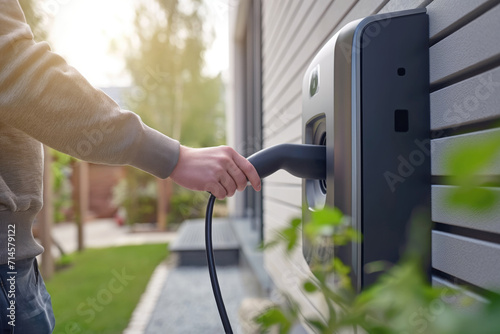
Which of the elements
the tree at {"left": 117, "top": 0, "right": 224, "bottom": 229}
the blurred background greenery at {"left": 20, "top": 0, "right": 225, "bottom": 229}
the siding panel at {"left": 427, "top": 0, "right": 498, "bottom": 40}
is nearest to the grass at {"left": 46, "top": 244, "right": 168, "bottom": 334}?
the siding panel at {"left": 427, "top": 0, "right": 498, "bottom": 40}

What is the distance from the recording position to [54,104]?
2.47 feet

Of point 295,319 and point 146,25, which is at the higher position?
point 146,25

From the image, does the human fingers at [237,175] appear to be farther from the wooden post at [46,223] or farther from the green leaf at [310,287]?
the wooden post at [46,223]

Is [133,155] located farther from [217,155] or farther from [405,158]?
[405,158]

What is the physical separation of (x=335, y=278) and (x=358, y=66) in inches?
16.3

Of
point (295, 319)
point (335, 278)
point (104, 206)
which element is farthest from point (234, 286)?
point (104, 206)

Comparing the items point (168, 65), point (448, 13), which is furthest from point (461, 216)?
point (168, 65)

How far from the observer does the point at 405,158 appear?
0.76 meters

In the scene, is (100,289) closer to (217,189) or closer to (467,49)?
(217,189)

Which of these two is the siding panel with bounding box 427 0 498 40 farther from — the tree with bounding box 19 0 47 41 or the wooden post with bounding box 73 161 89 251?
the wooden post with bounding box 73 161 89 251

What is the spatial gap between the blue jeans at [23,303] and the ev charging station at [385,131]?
0.60 m

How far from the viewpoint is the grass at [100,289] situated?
306 centimetres

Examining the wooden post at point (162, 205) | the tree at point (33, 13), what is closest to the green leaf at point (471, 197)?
the tree at point (33, 13)

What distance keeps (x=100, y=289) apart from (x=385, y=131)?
3.71 meters
